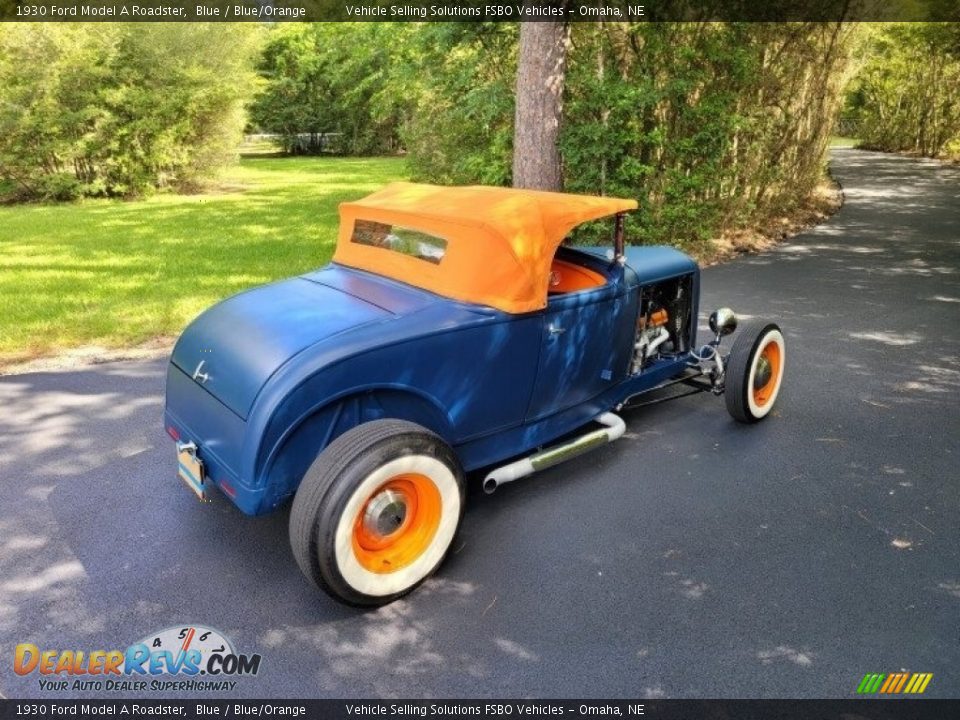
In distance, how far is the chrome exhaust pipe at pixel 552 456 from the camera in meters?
3.40

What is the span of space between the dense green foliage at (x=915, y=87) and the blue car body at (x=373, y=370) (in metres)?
25.3

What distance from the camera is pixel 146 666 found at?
2.52 metres

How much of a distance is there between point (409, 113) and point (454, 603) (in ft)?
59.0

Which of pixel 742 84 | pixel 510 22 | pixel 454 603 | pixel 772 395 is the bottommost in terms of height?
pixel 454 603

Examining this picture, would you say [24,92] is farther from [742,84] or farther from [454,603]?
[454,603]

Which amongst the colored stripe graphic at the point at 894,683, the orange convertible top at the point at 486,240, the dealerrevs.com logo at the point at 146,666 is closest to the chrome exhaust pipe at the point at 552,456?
the orange convertible top at the point at 486,240

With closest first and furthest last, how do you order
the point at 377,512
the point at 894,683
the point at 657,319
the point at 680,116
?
the point at 894,683 → the point at 377,512 → the point at 657,319 → the point at 680,116

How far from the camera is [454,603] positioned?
286cm

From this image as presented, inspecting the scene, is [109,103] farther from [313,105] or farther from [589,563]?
[313,105]

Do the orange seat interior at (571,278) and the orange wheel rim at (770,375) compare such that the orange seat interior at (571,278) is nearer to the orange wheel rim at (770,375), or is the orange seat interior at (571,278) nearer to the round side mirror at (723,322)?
the round side mirror at (723,322)

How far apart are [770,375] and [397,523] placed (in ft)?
9.98

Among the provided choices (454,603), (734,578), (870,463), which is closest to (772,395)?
(870,463)

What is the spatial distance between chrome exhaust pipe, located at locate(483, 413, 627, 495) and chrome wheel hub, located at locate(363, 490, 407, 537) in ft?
2.06

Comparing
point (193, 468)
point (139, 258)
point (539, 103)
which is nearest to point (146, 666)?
point (193, 468)
